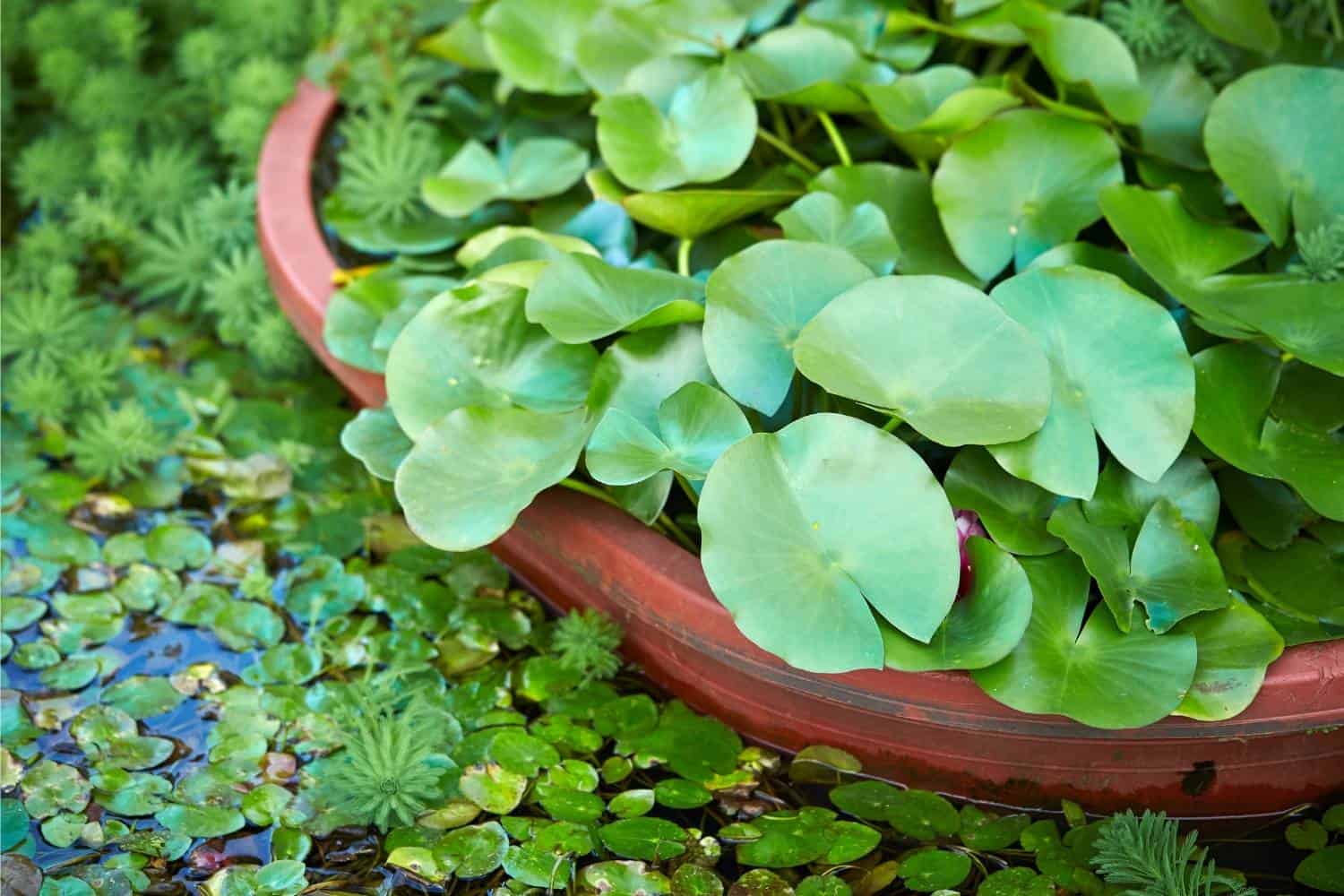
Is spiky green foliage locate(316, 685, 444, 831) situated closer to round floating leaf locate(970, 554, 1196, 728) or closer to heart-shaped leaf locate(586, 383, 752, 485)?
heart-shaped leaf locate(586, 383, 752, 485)

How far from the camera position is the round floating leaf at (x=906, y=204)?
1.30 metres

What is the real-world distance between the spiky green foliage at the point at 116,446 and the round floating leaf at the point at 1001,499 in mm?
933

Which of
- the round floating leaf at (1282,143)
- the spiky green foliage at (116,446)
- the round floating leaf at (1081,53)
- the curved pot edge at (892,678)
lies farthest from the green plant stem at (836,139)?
the spiky green foliage at (116,446)

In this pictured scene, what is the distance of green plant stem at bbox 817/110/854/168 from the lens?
1381mm

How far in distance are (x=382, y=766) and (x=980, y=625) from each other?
1.75 ft

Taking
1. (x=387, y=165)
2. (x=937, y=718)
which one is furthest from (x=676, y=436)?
(x=387, y=165)

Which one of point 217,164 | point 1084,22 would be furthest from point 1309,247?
point 217,164

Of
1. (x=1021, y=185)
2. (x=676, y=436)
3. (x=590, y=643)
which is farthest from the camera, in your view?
(x=1021, y=185)

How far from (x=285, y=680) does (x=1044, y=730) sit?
0.74 meters

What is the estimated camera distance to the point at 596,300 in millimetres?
1163

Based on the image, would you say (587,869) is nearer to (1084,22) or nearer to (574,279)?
(574,279)

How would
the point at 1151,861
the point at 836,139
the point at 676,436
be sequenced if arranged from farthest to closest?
the point at 836,139
the point at 676,436
the point at 1151,861

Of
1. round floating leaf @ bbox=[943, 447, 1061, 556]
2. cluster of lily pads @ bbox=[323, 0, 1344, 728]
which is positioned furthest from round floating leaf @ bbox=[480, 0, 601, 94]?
round floating leaf @ bbox=[943, 447, 1061, 556]

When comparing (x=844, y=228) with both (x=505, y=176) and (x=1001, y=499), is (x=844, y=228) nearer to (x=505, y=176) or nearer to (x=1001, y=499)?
(x=1001, y=499)
